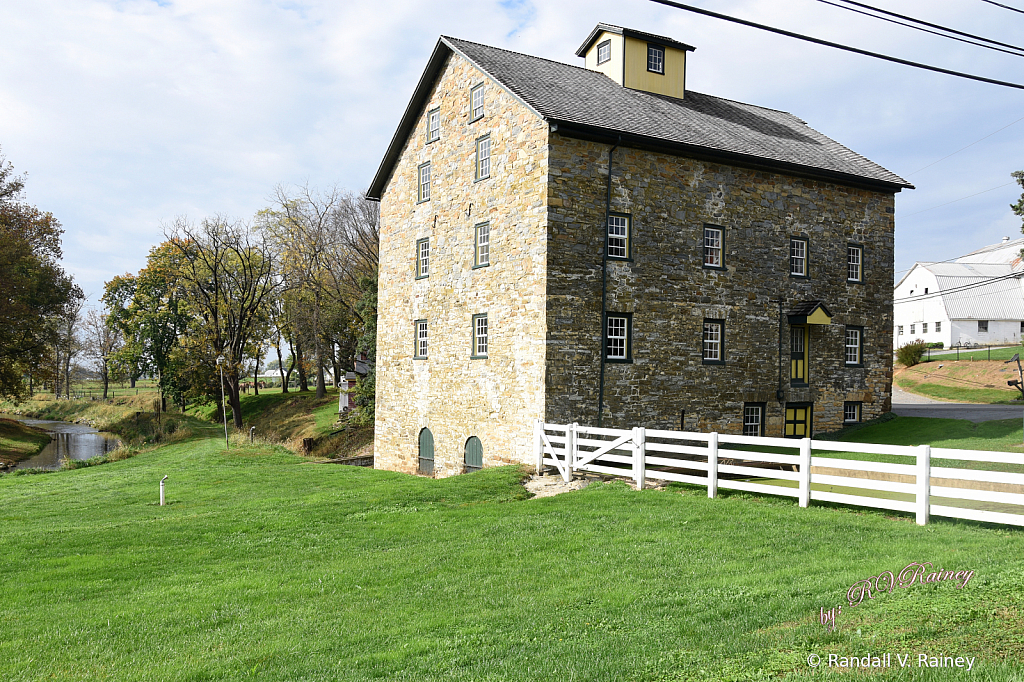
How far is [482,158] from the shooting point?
2175 cm

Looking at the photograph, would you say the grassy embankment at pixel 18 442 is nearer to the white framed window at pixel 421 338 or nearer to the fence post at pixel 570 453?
the white framed window at pixel 421 338

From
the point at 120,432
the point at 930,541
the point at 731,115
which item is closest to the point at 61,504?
the point at 930,541

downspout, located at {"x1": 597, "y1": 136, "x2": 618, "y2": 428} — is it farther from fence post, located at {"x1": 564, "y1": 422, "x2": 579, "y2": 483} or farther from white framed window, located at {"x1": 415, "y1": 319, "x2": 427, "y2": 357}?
white framed window, located at {"x1": 415, "y1": 319, "x2": 427, "y2": 357}

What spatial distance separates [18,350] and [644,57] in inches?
1448

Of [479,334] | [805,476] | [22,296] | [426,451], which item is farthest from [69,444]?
[805,476]

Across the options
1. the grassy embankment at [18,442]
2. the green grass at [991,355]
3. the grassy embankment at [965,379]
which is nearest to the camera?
the grassy embankment at [965,379]

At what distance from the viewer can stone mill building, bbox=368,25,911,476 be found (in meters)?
19.2

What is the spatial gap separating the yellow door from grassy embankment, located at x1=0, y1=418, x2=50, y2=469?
31.4m

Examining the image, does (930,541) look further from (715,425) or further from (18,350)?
(18,350)

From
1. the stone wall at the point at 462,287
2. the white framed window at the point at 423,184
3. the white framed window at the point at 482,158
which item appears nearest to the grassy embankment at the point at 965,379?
the stone wall at the point at 462,287

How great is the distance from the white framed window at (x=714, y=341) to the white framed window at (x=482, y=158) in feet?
26.2

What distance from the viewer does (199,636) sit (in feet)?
21.9

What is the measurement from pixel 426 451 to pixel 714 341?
393 inches

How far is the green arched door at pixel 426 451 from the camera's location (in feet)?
77.9
